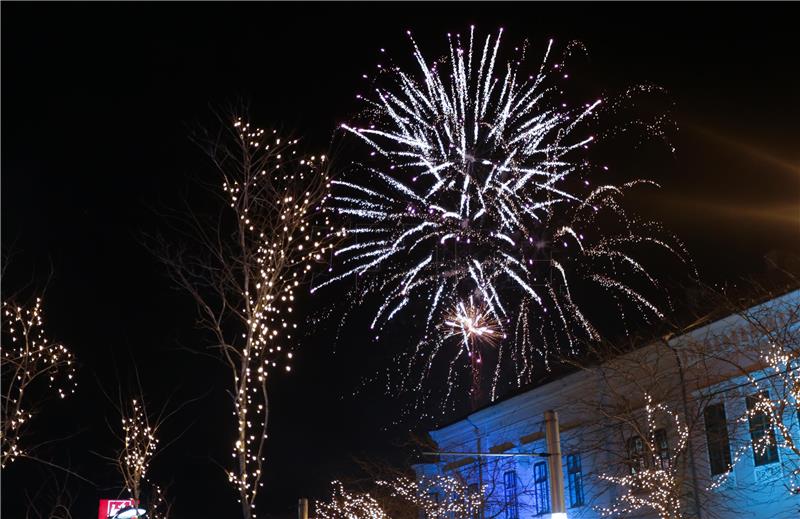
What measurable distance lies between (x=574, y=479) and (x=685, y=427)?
20.4 feet

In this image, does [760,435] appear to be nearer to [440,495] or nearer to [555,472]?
[555,472]

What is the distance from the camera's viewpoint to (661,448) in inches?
960

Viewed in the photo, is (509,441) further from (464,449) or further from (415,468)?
(415,468)

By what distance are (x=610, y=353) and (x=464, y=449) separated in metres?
11.1

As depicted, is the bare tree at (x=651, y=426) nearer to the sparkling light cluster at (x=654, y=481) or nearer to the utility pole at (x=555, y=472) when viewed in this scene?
the sparkling light cluster at (x=654, y=481)

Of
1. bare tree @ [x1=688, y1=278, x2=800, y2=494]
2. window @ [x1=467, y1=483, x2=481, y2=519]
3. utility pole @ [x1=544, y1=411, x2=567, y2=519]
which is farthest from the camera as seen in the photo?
window @ [x1=467, y1=483, x2=481, y2=519]

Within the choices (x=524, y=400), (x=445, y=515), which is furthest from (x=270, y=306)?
(x=445, y=515)

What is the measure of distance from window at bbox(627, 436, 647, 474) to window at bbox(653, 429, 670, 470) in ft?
1.27

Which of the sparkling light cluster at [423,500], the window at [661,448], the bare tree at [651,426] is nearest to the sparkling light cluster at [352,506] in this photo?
the sparkling light cluster at [423,500]

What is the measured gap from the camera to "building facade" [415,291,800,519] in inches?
838

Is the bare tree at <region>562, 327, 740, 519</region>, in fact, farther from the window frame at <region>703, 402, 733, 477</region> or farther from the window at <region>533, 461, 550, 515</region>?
the window at <region>533, 461, 550, 515</region>

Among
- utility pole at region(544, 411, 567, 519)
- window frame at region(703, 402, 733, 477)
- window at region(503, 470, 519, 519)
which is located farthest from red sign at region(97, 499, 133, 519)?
utility pole at region(544, 411, 567, 519)

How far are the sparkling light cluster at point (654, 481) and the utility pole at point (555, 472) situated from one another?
1203 cm

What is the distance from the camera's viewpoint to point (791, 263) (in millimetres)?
24500
